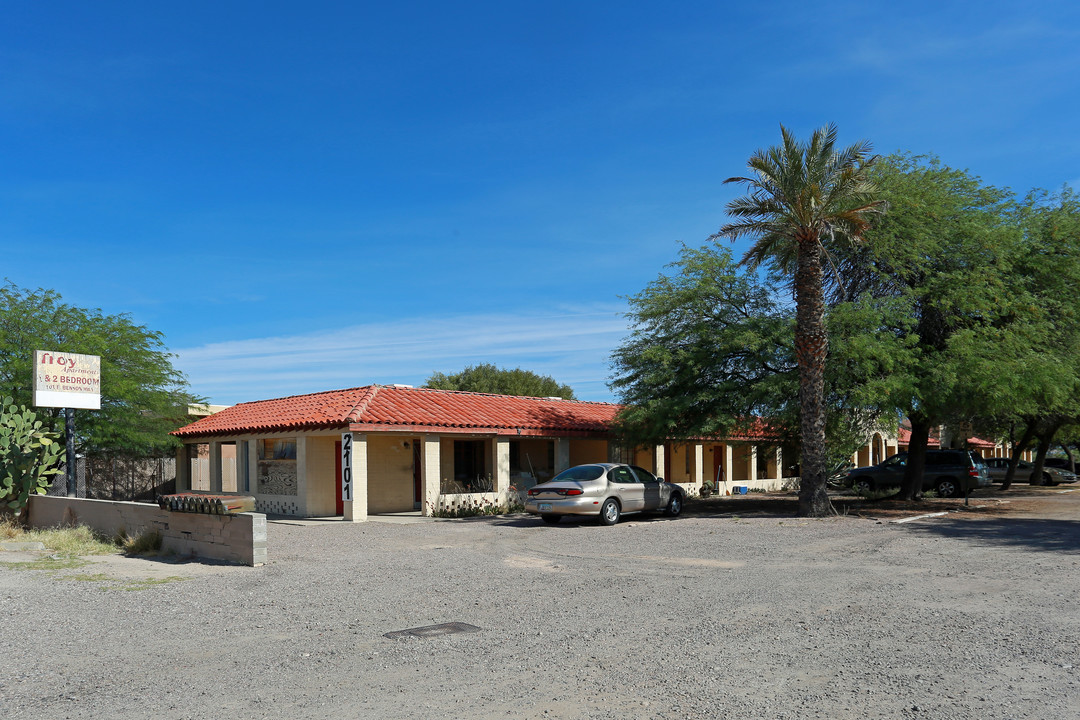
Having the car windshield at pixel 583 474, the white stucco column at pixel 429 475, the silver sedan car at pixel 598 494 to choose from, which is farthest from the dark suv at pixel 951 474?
the white stucco column at pixel 429 475

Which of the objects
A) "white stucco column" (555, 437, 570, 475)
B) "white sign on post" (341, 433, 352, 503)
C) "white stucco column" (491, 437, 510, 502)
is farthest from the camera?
"white stucco column" (555, 437, 570, 475)

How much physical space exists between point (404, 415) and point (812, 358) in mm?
10791

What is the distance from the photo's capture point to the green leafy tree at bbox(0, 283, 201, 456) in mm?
23953

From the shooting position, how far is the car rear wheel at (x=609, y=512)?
19266mm

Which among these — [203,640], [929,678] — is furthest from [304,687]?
[929,678]

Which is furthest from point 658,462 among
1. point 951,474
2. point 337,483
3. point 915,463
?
point 337,483

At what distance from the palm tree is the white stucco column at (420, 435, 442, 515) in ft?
31.6

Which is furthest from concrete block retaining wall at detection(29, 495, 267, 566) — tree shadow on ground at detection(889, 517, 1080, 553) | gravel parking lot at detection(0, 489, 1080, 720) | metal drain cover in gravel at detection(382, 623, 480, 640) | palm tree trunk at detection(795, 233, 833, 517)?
palm tree trunk at detection(795, 233, 833, 517)

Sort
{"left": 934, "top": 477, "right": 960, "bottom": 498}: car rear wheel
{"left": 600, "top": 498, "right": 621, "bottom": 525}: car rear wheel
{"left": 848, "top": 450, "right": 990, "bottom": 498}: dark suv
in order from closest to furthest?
1. {"left": 600, "top": 498, "right": 621, "bottom": 525}: car rear wheel
2. {"left": 848, "top": 450, "right": 990, "bottom": 498}: dark suv
3. {"left": 934, "top": 477, "right": 960, "bottom": 498}: car rear wheel

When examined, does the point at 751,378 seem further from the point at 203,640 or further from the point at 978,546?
the point at 203,640

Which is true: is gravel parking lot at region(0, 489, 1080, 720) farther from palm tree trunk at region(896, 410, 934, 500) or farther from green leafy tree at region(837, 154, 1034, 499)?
palm tree trunk at region(896, 410, 934, 500)

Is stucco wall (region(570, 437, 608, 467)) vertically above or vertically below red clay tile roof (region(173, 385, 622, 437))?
below

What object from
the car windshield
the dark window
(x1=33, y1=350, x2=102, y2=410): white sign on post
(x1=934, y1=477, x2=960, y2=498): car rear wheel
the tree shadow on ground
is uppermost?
(x1=33, y1=350, x2=102, y2=410): white sign on post

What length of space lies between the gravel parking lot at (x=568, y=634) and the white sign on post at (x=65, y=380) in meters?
5.95
